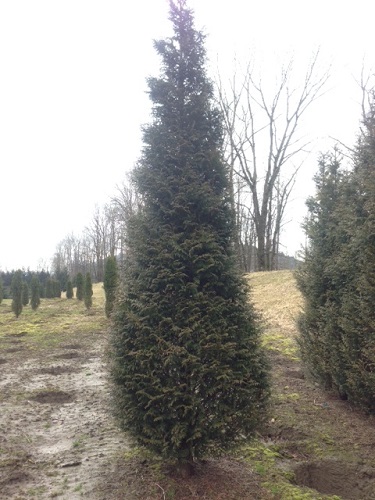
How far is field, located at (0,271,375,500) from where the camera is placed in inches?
151

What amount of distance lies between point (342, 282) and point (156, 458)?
3608 mm

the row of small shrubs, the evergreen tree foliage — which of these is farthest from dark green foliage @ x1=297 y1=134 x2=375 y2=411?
the row of small shrubs

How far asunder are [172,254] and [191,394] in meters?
1.30

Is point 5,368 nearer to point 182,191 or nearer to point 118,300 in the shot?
point 118,300

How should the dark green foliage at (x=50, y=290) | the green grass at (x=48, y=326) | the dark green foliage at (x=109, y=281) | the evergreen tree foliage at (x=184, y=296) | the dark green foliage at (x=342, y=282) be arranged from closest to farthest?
the evergreen tree foliage at (x=184, y=296)
the dark green foliage at (x=342, y=282)
the green grass at (x=48, y=326)
the dark green foliage at (x=109, y=281)
the dark green foliage at (x=50, y=290)

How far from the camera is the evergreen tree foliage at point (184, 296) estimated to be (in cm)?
374

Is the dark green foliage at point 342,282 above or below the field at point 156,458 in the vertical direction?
above

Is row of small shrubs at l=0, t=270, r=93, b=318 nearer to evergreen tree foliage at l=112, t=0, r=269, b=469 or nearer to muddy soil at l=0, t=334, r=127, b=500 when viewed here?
muddy soil at l=0, t=334, r=127, b=500

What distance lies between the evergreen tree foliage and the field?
404mm

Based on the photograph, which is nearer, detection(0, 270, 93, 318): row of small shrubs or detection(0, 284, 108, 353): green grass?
detection(0, 284, 108, 353): green grass

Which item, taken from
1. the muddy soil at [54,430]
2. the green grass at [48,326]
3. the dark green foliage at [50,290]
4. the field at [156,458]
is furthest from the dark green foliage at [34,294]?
the field at [156,458]

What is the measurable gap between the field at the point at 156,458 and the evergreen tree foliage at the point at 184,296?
0.40 metres

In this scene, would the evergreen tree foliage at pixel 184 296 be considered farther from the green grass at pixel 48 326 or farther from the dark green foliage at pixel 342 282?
the green grass at pixel 48 326

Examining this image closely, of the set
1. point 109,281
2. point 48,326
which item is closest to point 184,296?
point 48,326
